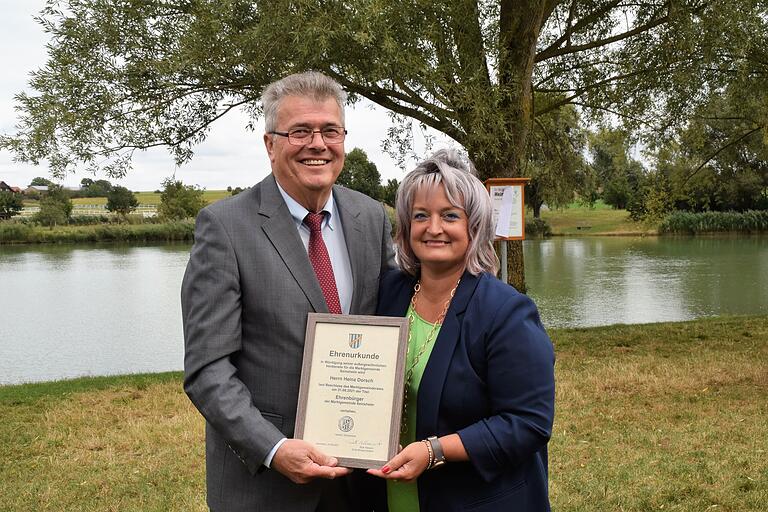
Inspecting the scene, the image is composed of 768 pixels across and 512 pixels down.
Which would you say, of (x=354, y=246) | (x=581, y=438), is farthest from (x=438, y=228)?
(x=581, y=438)

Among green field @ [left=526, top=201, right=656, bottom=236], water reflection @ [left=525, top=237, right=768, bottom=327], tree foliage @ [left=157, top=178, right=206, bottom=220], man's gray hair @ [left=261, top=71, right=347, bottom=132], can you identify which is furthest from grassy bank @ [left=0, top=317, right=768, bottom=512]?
green field @ [left=526, top=201, right=656, bottom=236]

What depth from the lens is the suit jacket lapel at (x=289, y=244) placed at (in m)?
2.30

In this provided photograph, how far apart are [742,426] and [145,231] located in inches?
1552

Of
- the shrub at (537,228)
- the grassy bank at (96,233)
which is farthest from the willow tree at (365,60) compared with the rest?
the shrub at (537,228)

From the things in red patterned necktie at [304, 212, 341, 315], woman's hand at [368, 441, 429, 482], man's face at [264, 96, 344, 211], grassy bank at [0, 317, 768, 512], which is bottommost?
grassy bank at [0, 317, 768, 512]

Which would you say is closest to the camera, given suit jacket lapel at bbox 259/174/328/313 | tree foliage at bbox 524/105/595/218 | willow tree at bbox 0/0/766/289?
suit jacket lapel at bbox 259/174/328/313

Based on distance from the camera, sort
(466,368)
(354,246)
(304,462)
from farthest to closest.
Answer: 1. (354,246)
2. (466,368)
3. (304,462)

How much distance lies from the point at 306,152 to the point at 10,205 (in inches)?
1806

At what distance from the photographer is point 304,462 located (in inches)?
82.3

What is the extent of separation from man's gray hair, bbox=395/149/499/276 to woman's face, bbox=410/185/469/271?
19 millimetres

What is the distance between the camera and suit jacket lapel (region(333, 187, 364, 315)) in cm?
245

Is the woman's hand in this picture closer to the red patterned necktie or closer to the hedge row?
the red patterned necktie

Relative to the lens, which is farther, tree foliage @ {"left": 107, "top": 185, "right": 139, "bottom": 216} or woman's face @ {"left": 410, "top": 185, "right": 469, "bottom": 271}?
tree foliage @ {"left": 107, "top": 185, "right": 139, "bottom": 216}

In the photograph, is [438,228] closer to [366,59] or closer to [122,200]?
[366,59]
